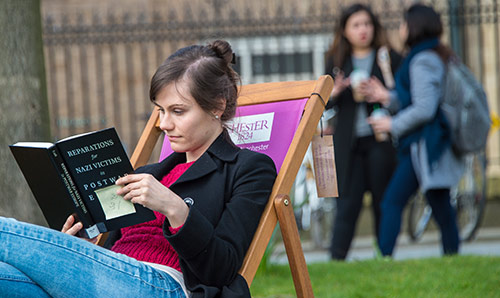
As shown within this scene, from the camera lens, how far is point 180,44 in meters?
8.62

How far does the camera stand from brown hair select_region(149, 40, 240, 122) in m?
2.54

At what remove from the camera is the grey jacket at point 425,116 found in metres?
4.73

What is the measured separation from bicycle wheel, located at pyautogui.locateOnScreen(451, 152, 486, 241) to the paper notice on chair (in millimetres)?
4330

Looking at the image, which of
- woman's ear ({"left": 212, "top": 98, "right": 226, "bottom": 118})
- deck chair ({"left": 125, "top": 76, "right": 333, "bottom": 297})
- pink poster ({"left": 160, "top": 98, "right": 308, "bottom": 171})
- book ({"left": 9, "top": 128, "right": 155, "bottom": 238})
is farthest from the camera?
pink poster ({"left": 160, "top": 98, "right": 308, "bottom": 171})

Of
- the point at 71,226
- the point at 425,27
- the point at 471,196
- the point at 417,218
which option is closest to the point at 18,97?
the point at 71,226

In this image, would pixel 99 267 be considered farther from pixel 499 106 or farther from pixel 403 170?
pixel 499 106

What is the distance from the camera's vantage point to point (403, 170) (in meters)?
4.91

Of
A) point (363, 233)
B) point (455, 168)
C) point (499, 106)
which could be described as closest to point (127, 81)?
point (363, 233)

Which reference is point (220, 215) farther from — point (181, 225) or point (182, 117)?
point (182, 117)

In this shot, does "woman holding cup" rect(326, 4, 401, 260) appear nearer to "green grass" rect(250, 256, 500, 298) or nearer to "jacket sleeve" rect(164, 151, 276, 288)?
"green grass" rect(250, 256, 500, 298)

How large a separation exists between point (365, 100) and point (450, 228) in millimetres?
1028

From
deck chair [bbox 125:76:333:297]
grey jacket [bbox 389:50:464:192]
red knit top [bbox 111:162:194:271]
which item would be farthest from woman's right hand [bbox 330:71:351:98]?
red knit top [bbox 111:162:194:271]

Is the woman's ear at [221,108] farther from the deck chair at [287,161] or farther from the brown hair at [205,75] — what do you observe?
the deck chair at [287,161]

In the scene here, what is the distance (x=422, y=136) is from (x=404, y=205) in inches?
18.4
